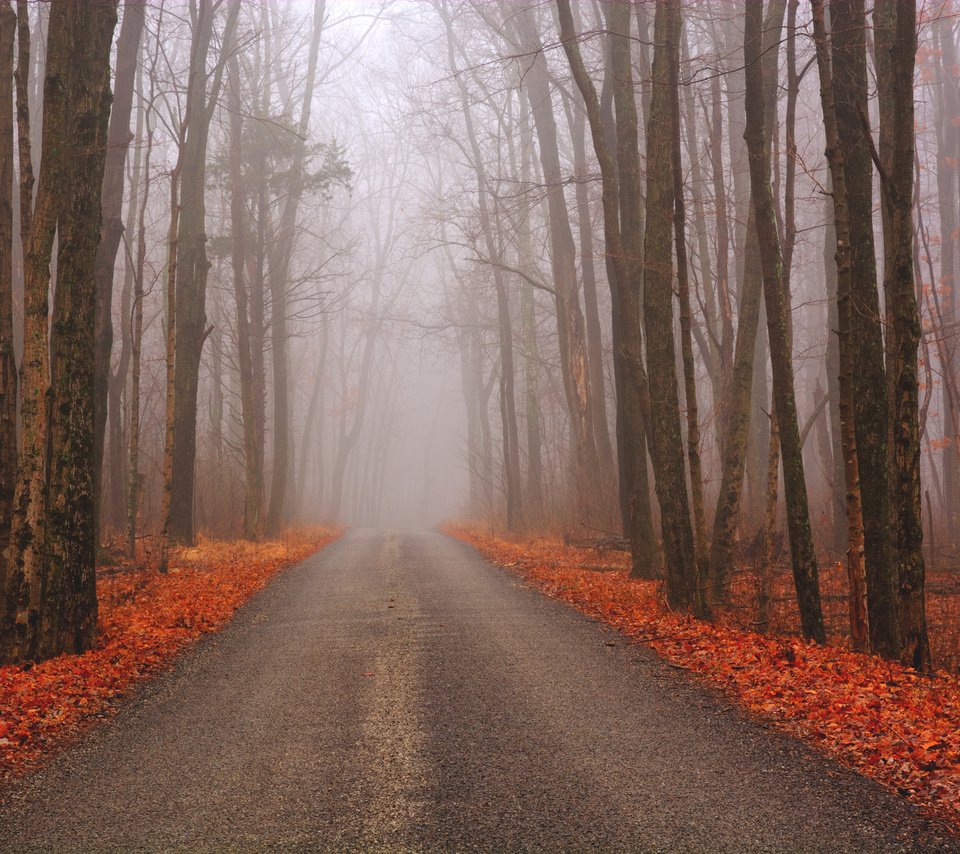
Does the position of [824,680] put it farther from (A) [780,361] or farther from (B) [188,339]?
(B) [188,339]

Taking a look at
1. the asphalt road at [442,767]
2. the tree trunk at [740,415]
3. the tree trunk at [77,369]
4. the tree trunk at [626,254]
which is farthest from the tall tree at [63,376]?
the tree trunk at [740,415]

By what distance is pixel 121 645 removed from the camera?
792 cm

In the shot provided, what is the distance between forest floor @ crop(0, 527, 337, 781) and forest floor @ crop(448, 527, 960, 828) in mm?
4621

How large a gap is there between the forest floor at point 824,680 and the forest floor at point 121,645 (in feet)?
15.2

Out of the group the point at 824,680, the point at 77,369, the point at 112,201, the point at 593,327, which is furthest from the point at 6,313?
the point at 593,327

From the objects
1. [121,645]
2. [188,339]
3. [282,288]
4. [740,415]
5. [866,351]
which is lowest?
[121,645]

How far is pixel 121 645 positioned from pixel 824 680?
20.7 feet

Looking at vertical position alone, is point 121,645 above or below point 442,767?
above

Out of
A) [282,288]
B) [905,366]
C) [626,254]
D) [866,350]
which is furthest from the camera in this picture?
[282,288]

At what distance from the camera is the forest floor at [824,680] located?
4.64 m

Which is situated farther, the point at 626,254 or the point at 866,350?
the point at 626,254

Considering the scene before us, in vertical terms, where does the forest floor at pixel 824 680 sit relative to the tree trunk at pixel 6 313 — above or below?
below

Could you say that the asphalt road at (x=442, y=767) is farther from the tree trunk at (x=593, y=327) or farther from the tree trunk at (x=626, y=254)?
the tree trunk at (x=593, y=327)

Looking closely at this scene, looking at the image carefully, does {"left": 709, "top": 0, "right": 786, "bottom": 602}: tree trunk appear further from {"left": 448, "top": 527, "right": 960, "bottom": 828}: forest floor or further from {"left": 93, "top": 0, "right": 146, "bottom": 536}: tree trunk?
{"left": 93, "top": 0, "right": 146, "bottom": 536}: tree trunk
